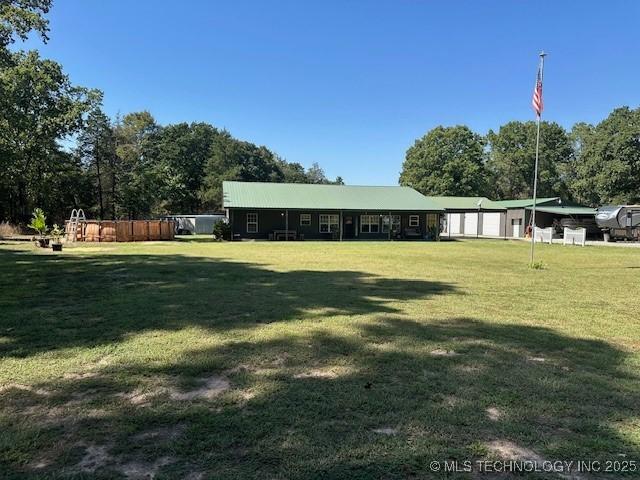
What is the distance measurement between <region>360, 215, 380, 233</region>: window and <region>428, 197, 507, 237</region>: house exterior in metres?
8.50

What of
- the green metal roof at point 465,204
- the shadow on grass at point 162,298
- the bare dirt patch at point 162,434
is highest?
the green metal roof at point 465,204

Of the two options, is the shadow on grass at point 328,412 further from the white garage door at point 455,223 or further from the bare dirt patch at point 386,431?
the white garage door at point 455,223

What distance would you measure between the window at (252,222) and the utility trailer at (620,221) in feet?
82.7

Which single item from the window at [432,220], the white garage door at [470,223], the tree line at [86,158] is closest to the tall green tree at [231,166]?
the tree line at [86,158]

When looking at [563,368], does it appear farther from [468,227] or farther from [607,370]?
[468,227]

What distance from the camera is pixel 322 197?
121 feet

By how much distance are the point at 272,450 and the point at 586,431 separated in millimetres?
2202

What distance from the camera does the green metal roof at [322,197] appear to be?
34031 mm

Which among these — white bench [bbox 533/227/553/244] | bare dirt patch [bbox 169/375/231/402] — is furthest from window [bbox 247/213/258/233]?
bare dirt patch [bbox 169/375/231/402]

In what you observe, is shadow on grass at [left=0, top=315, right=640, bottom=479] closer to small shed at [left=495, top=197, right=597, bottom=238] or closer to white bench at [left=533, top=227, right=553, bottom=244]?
white bench at [left=533, top=227, right=553, bottom=244]

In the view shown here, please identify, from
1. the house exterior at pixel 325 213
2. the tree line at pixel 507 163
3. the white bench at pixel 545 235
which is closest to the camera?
→ the white bench at pixel 545 235

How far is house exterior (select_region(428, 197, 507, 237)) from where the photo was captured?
44.1 meters

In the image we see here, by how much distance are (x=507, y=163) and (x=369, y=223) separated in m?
36.9

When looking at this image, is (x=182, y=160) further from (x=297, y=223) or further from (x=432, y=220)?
(x=432, y=220)
